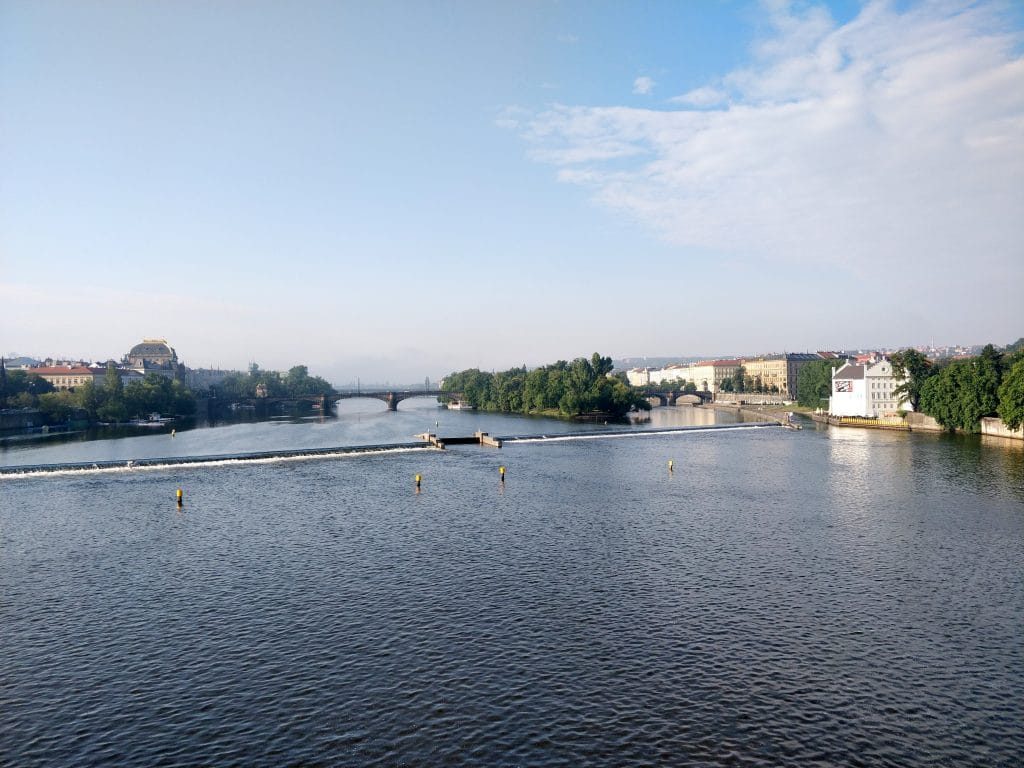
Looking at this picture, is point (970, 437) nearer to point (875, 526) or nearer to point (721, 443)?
point (721, 443)

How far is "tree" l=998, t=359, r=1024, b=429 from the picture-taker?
94.9m

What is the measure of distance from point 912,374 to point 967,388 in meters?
21.1

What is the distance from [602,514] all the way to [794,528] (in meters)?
14.2

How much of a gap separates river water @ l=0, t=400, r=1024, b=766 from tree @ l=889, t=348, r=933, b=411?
73.5 m

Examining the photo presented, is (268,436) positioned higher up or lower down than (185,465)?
higher up

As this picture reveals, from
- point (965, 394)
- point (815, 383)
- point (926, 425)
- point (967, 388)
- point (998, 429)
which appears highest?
point (815, 383)

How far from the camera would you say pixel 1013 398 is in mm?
95688

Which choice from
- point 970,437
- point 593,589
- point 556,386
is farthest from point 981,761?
point 556,386

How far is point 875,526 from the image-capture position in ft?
161

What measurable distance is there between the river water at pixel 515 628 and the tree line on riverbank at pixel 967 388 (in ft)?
142

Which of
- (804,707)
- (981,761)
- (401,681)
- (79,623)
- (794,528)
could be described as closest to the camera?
(981,761)

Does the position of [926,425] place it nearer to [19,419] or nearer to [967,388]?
[967,388]

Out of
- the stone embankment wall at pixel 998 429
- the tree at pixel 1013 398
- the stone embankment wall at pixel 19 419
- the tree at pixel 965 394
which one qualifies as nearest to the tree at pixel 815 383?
the tree at pixel 965 394

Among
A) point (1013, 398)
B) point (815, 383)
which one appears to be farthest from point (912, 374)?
point (815, 383)
